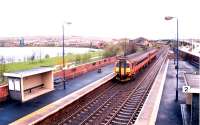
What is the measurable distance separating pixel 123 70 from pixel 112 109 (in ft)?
37.8

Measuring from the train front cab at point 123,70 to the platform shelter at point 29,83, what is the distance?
28.6 ft

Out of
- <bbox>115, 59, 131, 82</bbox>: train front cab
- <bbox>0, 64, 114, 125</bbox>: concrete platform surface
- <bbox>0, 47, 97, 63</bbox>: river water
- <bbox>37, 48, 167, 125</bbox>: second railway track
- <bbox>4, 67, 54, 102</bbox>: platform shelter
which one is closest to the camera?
<bbox>37, 48, 167, 125</bbox>: second railway track

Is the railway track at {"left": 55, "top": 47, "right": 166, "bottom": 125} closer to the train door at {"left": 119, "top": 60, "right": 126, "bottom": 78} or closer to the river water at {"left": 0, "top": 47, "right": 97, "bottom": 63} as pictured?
the train door at {"left": 119, "top": 60, "right": 126, "bottom": 78}

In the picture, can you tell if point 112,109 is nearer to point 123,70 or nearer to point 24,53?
point 123,70

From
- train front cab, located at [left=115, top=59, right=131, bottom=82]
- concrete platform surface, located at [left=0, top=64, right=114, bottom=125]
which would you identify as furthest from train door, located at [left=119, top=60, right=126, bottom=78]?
concrete platform surface, located at [left=0, top=64, right=114, bottom=125]

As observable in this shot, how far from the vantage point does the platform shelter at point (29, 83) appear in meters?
20.7

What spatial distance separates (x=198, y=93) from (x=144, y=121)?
4063mm

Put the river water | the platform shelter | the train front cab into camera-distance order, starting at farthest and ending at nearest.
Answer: the river water, the train front cab, the platform shelter

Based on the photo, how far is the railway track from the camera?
1678 centimetres

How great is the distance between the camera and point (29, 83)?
907 inches

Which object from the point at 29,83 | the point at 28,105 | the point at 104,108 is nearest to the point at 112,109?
the point at 104,108

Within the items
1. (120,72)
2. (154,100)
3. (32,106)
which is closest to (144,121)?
(154,100)

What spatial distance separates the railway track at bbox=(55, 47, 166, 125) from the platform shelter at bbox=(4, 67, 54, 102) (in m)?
4.72

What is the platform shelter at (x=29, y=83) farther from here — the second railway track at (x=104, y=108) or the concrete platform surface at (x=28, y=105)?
the second railway track at (x=104, y=108)
